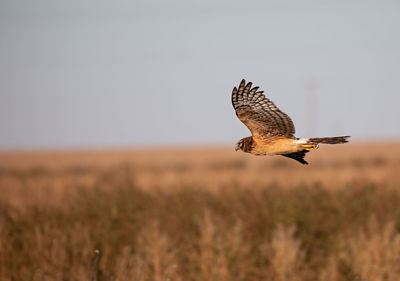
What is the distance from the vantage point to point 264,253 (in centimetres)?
782

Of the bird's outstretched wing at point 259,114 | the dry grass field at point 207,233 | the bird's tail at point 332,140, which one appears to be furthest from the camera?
the dry grass field at point 207,233

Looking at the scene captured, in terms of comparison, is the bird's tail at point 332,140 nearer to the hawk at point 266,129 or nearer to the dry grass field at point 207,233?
the hawk at point 266,129

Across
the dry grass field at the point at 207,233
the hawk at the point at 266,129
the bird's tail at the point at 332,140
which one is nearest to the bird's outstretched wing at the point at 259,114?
the hawk at the point at 266,129

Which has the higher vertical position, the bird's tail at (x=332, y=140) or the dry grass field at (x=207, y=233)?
the bird's tail at (x=332, y=140)

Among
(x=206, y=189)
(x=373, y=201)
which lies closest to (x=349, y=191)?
(x=373, y=201)

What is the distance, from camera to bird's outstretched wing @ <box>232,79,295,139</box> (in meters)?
5.40

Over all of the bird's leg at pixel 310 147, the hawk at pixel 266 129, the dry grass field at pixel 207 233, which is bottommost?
the dry grass field at pixel 207 233

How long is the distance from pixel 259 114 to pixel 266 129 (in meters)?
0.22

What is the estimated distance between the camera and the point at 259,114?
553 centimetres

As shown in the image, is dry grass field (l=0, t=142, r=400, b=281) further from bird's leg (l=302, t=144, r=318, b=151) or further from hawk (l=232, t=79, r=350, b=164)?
bird's leg (l=302, t=144, r=318, b=151)

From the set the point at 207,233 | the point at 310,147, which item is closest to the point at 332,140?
the point at 310,147

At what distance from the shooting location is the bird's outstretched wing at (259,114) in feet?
17.7

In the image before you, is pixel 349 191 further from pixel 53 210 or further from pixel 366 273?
pixel 53 210

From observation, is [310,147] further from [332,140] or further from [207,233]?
[207,233]
